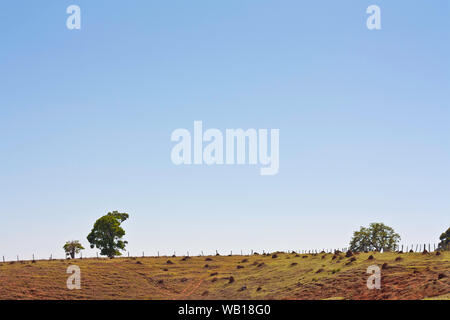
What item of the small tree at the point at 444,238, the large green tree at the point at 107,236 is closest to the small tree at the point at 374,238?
the small tree at the point at 444,238

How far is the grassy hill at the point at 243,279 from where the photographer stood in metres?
67.9

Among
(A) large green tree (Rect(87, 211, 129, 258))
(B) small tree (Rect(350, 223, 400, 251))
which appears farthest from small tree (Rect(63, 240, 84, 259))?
(B) small tree (Rect(350, 223, 400, 251))

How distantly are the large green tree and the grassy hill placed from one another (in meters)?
28.2

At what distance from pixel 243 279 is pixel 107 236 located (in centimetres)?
5754

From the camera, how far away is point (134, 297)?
260 feet

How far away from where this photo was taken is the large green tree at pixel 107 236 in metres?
134

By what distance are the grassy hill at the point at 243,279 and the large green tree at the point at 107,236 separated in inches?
1108

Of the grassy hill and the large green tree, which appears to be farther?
the large green tree

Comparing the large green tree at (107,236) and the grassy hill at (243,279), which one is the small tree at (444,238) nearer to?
the grassy hill at (243,279)

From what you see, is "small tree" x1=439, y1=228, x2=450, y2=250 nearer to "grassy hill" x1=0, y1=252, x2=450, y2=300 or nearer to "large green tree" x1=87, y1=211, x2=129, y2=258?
"grassy hill" x1=0, y1=252, x2=450, y2=300

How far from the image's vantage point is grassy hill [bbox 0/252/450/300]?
2672 inches

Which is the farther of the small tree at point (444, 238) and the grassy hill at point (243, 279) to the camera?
the small tree at point (444, 238)

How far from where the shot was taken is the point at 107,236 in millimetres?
133750
